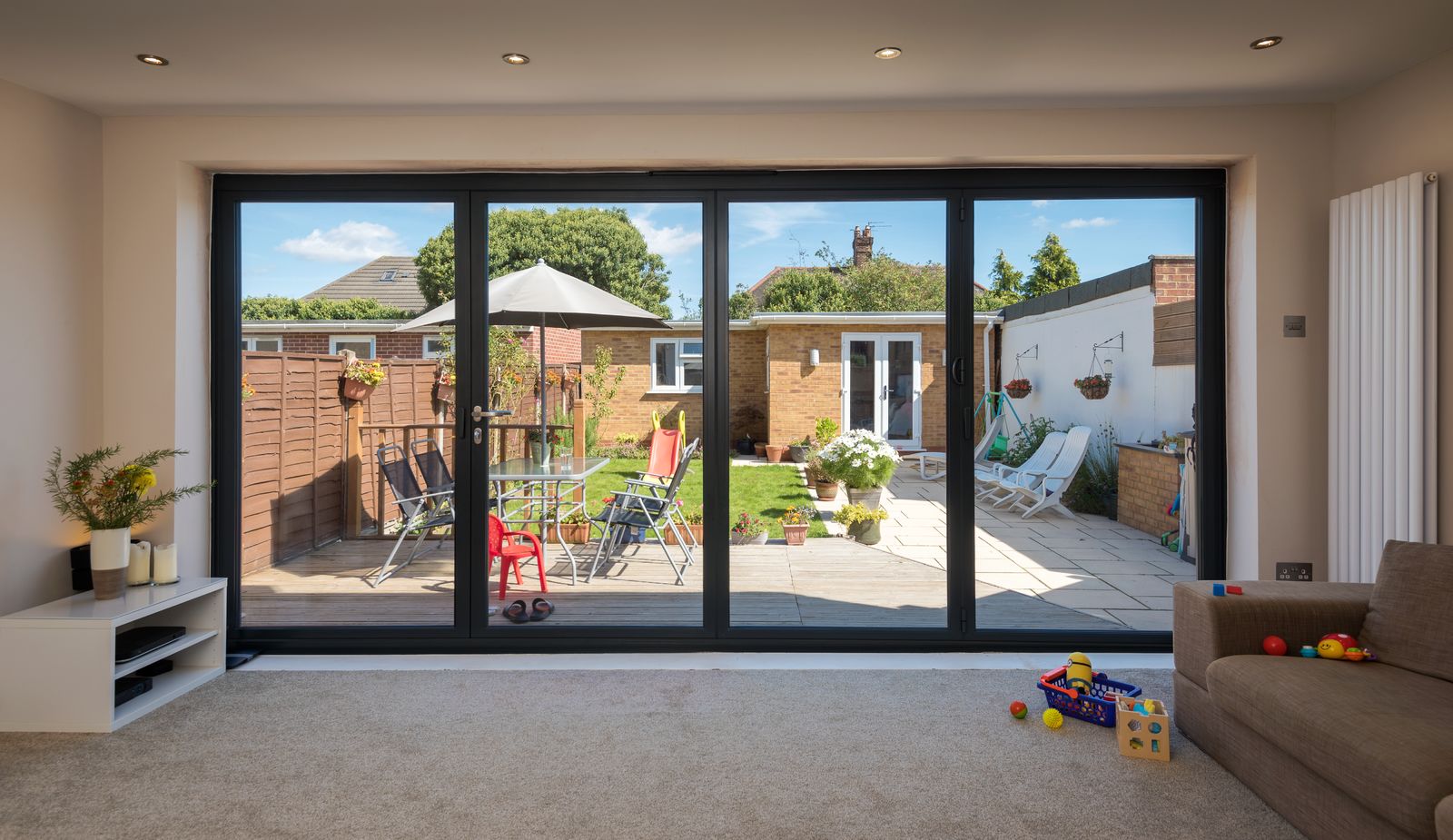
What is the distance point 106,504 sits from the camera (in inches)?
135

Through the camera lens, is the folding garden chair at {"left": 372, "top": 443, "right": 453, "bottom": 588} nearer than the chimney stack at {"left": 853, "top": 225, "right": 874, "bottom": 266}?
No

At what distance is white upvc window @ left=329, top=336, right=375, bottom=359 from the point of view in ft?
15.4

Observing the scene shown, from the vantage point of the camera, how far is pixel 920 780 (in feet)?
8.70

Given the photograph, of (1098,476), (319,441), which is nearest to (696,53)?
(1098,476)

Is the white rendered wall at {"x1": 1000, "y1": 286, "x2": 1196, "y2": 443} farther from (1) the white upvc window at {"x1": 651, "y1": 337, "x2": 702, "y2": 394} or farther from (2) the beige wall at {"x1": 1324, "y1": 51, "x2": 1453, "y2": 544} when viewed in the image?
(1) the white upvc window at {"x1": 651, "y1": 337, "x2": 702, "y2": 394}

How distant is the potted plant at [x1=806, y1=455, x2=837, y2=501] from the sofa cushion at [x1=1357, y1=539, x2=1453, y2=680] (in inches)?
100

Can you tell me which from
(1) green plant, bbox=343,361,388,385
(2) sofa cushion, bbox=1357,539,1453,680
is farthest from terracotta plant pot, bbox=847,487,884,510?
(1) green plant, bbox=343,361,388,385

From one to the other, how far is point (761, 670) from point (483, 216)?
2.53 meters

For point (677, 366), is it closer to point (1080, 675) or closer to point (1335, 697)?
point (1080, 675)

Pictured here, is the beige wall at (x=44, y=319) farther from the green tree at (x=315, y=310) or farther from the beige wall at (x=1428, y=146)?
the beige wall at (x=1428, y=146)

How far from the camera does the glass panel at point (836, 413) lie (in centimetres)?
412

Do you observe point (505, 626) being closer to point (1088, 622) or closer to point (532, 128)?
point (532, 128)

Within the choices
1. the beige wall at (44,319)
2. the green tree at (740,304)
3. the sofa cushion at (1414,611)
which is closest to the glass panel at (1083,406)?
the green tree at (740,304)

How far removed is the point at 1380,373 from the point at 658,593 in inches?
135
